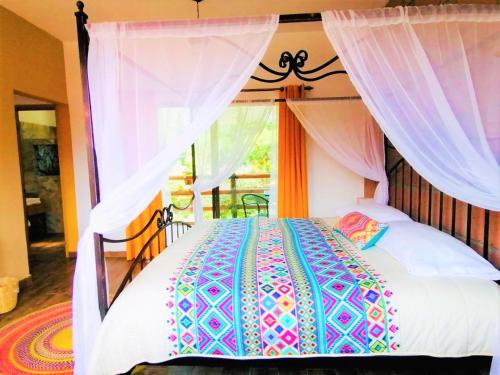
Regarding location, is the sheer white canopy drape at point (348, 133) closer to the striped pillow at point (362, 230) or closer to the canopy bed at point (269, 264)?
the striped pillow at point (362, 230)

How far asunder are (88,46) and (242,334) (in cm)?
167

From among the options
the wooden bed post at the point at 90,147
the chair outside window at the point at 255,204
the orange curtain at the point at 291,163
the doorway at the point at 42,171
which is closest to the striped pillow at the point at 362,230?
the orange curtain at the point at 291,163

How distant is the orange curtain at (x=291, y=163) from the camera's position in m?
3.88

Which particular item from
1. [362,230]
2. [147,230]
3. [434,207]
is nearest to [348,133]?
[434,207]

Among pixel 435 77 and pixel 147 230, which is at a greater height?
pixel 435 77

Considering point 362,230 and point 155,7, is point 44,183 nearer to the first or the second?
point 155,7

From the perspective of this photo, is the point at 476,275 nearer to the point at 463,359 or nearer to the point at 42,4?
the point at 463,359

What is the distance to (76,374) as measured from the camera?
1.69 m

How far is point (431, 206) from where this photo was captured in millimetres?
2430

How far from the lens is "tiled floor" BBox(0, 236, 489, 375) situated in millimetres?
1544

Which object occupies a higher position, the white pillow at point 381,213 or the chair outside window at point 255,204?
the white pillow at point 381,213

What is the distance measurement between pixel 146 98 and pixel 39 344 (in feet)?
6.60

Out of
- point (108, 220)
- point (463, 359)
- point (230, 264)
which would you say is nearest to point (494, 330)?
point (463, 359)

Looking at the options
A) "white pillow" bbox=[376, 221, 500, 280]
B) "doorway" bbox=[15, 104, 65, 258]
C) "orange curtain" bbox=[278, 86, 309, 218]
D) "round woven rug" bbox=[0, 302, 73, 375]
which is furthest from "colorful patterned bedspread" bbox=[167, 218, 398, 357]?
"doorway" bbox=[15, 104, 65, 258]
